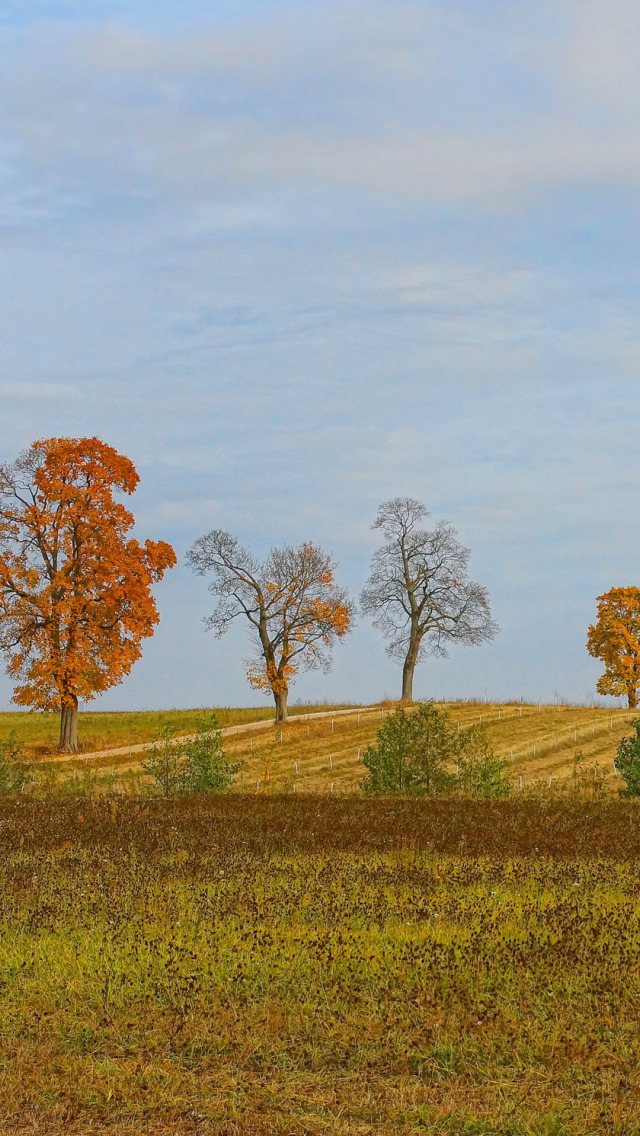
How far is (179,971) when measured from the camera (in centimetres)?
903

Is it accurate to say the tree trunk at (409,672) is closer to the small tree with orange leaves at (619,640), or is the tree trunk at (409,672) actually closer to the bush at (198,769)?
the small tree with orange leaves at (619,640)

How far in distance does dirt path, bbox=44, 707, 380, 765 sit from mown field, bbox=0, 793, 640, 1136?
2536 cm

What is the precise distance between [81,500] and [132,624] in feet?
18.3

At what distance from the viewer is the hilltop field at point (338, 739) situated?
130 ft

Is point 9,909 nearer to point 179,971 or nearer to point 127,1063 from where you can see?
point 179,971

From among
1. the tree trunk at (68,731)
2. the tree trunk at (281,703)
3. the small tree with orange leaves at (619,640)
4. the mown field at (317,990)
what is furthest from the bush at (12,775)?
the small tree with orange leaves at (619,640)

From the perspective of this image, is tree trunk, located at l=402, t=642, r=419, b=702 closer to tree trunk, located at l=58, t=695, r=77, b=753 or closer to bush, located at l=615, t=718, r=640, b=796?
tree trunk, located at l=58, t=695, r=77, b=753

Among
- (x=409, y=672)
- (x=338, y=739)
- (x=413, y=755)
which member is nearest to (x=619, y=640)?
(x=409, y=672)

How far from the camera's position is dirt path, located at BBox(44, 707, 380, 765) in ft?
149

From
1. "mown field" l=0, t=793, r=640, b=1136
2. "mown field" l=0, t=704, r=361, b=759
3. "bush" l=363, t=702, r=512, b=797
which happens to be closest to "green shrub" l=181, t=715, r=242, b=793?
"bush" l=363, t=702, r=512, b=797

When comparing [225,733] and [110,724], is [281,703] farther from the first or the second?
[110,724]

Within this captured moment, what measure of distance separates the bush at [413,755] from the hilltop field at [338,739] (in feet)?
21.1

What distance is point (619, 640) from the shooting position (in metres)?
66.5

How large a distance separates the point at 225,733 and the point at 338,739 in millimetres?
7363
